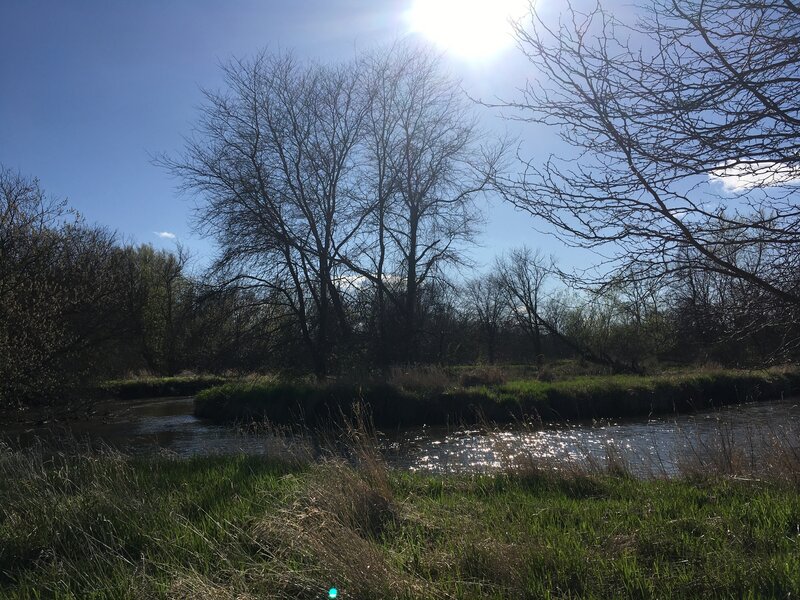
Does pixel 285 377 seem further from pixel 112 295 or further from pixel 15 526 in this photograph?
pixel 15 526

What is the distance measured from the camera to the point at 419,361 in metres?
23.5

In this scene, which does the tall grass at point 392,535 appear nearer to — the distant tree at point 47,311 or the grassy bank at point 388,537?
the grassy bank at point 388,537

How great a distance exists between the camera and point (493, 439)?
25.1 feet

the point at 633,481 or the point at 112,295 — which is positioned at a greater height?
the point at 112,295

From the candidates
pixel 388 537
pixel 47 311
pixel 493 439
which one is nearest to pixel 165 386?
pixel 47 311

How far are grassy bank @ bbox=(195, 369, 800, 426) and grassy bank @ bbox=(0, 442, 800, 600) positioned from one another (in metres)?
10.6

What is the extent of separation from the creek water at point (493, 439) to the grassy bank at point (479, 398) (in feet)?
3.63

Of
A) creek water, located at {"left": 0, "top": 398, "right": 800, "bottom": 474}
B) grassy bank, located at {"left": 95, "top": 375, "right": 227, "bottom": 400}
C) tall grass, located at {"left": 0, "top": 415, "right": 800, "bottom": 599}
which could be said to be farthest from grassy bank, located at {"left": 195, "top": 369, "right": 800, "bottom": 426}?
tall grass, located at {"left": 0, "top": 415, "right": 800, "bottom": 599}

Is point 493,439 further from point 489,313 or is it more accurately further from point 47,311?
point 489,313

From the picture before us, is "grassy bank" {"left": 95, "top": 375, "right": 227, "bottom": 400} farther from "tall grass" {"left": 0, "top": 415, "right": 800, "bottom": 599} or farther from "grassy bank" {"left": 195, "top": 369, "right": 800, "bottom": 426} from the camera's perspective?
"tall grass" {"left": 0, "top": 415, "right": 800, "bottom": 599}

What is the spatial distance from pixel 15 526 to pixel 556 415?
1506 centimetres

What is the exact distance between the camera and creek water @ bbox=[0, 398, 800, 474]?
8016 millimetres

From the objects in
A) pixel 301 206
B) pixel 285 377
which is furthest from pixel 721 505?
pixel 301 206

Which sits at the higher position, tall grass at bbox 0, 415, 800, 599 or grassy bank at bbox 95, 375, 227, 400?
grassy bank at bbox 95, 375, 227, 400
